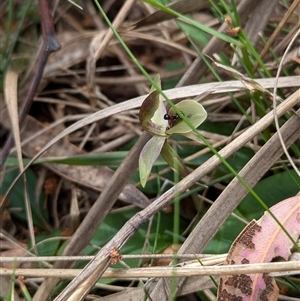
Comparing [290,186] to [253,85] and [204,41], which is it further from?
[204,41]

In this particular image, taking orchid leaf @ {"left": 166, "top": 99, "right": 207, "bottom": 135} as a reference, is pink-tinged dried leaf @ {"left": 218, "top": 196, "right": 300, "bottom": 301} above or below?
below

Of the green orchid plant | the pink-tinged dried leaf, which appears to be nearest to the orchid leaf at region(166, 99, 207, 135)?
the green orchid plant

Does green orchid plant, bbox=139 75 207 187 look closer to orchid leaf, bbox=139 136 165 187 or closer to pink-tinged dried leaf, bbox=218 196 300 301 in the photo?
orchid leaf, bbox=139 136 165 187

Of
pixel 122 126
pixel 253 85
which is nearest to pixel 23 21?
pixel 122 126

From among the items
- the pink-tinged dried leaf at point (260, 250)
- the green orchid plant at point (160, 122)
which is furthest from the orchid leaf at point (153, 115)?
the pink-tinged dried leaf at point (260, 250)

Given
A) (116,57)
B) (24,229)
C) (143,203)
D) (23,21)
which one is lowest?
(24,229)

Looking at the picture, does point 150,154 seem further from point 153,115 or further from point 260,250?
point 260,250
